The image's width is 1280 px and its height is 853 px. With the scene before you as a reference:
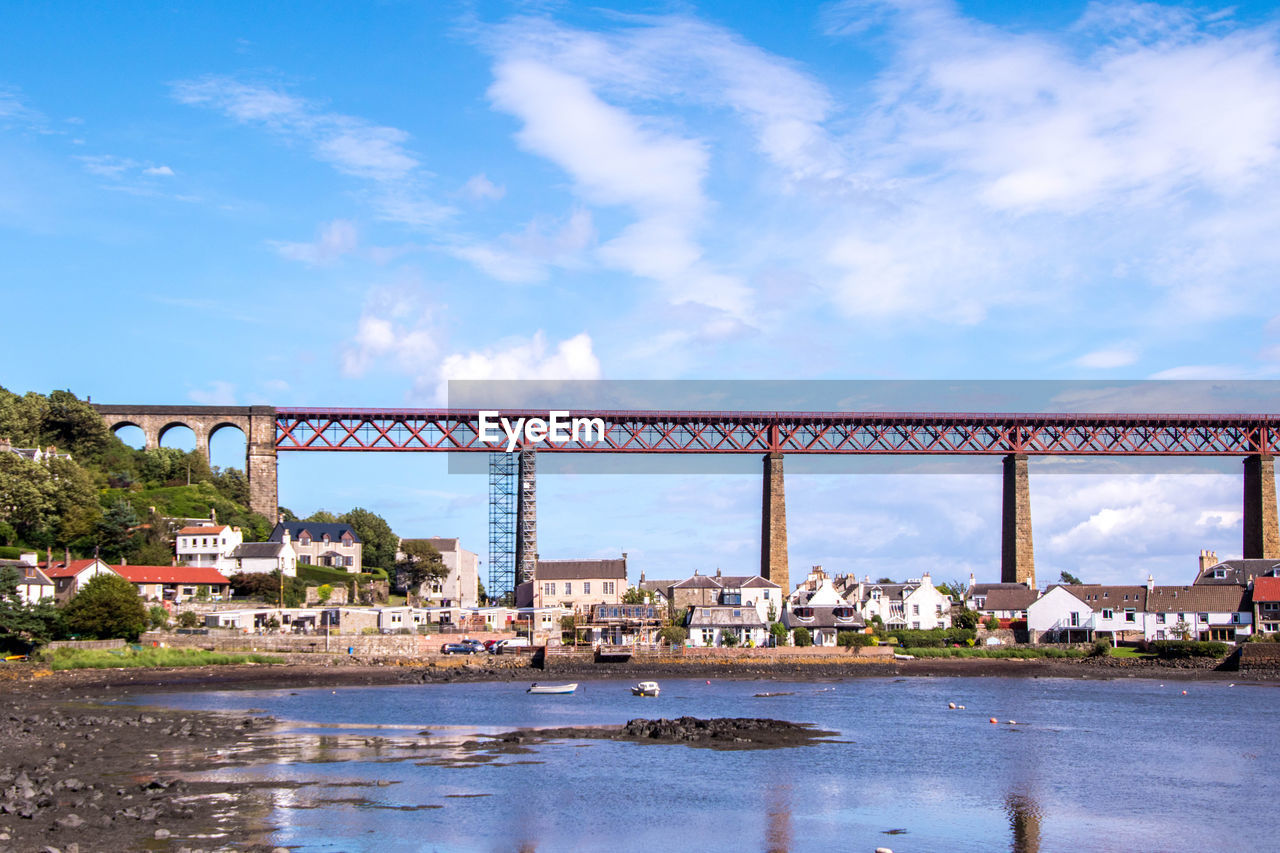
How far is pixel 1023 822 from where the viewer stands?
36.8 m

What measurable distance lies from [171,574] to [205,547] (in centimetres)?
837

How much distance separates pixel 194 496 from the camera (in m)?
116

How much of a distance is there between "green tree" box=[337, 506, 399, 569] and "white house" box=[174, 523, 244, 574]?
26.2 m

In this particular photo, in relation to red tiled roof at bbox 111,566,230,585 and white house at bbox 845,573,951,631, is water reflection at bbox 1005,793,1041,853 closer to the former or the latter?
white house at bbox 845,573,951,631

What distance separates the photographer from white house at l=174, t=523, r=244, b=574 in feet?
344

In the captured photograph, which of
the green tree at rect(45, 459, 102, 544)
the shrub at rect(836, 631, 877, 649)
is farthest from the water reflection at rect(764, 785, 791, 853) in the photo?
the green tree at rect(45, 459, 102, 544)

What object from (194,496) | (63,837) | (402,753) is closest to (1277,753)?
(402,753)

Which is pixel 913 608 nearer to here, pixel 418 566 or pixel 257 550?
pixel 418 566

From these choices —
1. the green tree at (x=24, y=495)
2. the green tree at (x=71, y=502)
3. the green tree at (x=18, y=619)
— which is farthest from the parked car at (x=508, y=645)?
the green tree at (x=24, y=495)

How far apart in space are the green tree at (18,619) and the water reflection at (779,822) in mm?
55699

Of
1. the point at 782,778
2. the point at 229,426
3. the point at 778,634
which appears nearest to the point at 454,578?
the point at 229,426

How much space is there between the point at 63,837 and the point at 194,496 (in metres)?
91.4

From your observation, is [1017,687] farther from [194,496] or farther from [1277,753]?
[194,496]

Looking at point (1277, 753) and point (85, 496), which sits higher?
point (85, 496)
